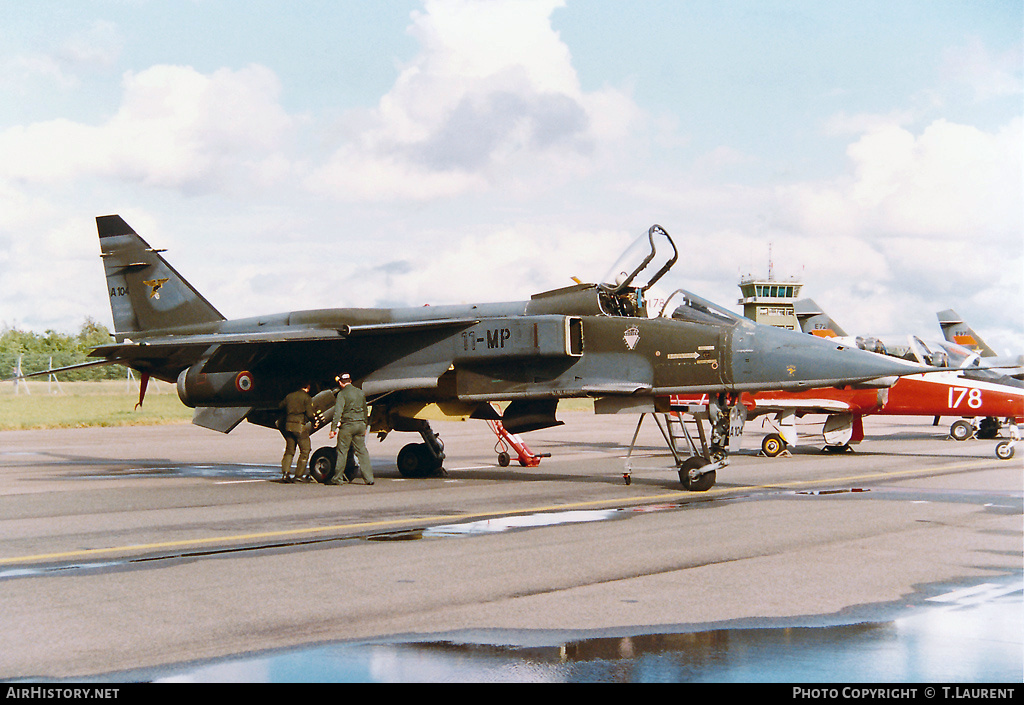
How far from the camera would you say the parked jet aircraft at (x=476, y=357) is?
13.6 m

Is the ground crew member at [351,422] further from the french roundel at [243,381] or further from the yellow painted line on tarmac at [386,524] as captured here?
the yellow painted line on tarmac at [386,524]

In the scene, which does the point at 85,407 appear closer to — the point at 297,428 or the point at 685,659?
the point at 297,428

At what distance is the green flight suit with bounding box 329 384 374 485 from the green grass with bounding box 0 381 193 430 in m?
17.1

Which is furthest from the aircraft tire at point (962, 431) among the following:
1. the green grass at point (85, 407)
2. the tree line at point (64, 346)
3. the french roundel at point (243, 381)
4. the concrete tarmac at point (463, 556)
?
the tree line at point (64, 346)

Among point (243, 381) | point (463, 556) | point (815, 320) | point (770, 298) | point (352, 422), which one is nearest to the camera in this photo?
point (463, 556)

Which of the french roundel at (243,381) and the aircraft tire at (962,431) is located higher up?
the french roundel at (243,381)

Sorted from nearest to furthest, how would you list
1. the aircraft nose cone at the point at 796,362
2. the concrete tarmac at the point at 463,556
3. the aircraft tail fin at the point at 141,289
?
the concrete tarmac at the point at 463,556 < the aircraft nose cone at the point at 796,362 < the aircraft tail fin at the point at 141,289

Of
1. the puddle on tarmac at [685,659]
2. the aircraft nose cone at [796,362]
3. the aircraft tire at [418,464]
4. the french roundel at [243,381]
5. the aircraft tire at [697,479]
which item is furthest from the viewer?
the aircraft tire at [418,464]

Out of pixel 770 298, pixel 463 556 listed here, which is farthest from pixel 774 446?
pixel 770 298

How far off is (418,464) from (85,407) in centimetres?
3469

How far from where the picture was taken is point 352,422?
15.1m

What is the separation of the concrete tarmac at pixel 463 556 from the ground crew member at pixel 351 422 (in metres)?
0.50

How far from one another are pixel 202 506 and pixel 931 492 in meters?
10.2
